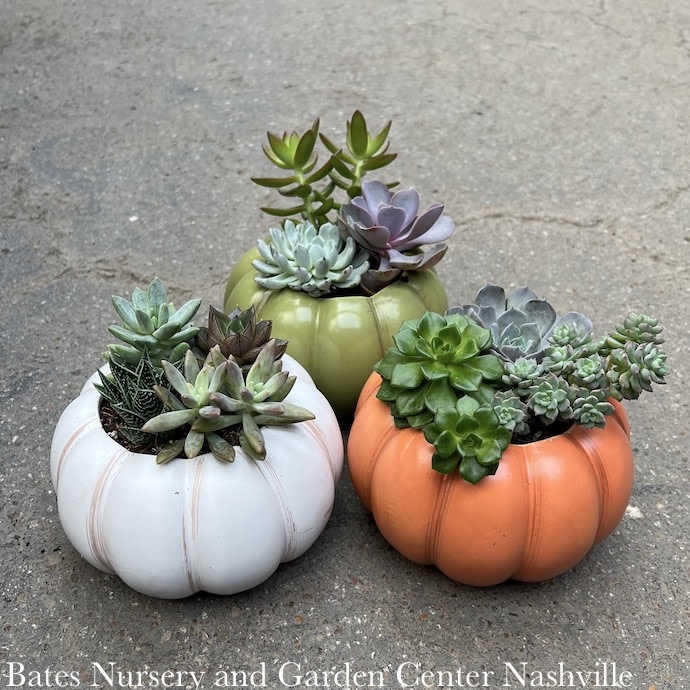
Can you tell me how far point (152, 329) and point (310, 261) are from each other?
392 millimetres

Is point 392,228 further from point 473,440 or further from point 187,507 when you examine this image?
point 187,507

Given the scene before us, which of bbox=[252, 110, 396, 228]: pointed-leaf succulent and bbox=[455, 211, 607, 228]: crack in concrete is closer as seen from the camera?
bbox=[252, 110, 396, 228]: pointed-leaf succulent

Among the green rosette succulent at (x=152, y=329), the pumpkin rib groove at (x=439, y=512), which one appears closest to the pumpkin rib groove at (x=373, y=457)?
the pumpkin rib groove at (x=439, y=512)

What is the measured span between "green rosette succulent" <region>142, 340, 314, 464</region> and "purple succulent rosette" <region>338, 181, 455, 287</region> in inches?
Answer: 16.2

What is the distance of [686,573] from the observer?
5.43 ft

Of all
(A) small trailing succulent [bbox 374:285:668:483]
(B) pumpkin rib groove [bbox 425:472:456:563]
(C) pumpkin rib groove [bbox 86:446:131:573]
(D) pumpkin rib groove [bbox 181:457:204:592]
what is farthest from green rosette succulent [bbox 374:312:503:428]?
(C) pumpkin rib groove [bbox 86:446:131:573]

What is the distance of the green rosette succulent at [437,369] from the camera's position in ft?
4.92

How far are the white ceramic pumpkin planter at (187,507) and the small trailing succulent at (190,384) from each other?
0.13 ft

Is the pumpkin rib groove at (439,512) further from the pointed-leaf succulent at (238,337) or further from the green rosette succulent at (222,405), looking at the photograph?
the pointed-leaf succulent at (238,337)

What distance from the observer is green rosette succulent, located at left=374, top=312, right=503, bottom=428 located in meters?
1.50

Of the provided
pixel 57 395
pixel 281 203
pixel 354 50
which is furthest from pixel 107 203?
pixel 354 50

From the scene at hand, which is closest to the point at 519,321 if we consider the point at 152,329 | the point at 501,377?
the point at 501,377

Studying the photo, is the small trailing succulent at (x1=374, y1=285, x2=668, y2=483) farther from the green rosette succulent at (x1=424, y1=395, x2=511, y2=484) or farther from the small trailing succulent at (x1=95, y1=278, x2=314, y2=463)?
the small trailing succulent at (x1=95, y1=278, x2=314, y2=463)

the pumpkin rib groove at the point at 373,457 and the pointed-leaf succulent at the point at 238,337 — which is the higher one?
the pointed-leaf succulent at the point at 238,337
